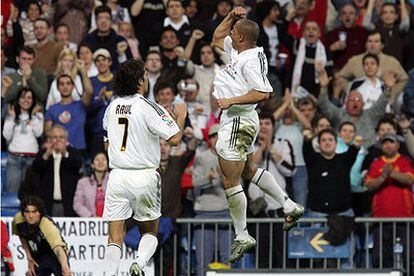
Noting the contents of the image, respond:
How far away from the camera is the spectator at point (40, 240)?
21141mm

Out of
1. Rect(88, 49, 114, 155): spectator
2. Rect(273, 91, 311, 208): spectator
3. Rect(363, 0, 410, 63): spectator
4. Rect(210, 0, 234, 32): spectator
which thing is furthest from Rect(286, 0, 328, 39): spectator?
Rect(88, 49, 114, 155): spectator

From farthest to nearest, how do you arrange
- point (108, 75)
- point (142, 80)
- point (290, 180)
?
point (108, 75), point (290, 180), point (142, 80)

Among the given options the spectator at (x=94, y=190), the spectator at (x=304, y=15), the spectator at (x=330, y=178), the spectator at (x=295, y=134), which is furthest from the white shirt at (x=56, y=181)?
the spectator at (x=304, y=15)

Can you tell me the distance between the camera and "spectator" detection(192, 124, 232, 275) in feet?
72.3

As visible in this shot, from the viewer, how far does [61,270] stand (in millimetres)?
21281

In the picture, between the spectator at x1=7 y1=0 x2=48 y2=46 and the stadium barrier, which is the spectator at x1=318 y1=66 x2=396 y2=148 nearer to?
the stadium barrier

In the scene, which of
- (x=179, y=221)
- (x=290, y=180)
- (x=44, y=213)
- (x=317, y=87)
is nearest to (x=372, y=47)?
(x=317, y=87)

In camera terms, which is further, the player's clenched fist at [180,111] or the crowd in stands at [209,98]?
the crowd in stands at [209,98]

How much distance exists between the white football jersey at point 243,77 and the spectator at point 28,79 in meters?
7.84

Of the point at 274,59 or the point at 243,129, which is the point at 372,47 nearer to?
the point at 274,59

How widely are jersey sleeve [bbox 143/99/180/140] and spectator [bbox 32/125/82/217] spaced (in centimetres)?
601

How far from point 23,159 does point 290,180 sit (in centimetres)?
399

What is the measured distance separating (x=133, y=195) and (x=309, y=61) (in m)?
8.17

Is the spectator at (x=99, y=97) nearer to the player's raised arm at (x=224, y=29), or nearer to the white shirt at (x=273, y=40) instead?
the white shirt at (x=273, y=40)
